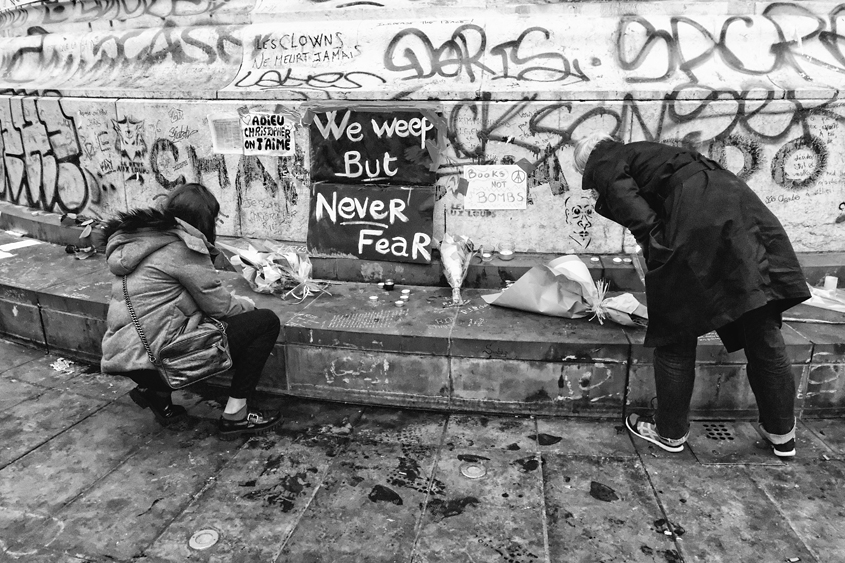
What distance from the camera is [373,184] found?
4.62m

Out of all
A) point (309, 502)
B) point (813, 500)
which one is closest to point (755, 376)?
point (813, 500)

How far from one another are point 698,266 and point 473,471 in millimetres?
1476

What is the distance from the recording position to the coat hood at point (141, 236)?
3021mm

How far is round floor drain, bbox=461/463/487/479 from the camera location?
10.1 feet

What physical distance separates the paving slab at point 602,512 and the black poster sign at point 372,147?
2.29m

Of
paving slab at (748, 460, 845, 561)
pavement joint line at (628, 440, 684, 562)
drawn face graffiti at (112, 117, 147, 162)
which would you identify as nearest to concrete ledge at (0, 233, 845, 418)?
pavement joint line at (628, 440, 684, 562)

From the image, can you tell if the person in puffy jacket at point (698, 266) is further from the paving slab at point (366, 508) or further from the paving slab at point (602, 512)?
the paving slab at point (366, 508)

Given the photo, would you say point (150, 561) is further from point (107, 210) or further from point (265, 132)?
point (107, 210)

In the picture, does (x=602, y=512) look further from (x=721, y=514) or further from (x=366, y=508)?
(x=366, y=508)

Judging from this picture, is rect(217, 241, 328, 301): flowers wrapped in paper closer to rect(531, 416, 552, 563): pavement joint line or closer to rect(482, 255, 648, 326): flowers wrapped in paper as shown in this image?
A: rect(482, 255, 648, 326): flowers wrapped in paper

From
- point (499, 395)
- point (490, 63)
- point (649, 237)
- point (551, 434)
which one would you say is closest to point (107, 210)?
point (490, 63)

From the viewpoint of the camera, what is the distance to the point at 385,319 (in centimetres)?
391

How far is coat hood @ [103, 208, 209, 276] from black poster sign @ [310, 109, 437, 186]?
5.70 ft

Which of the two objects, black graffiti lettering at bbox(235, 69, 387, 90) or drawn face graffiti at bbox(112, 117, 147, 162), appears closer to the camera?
black graffiti lettering at bbox(235, 69, 387, 90)
